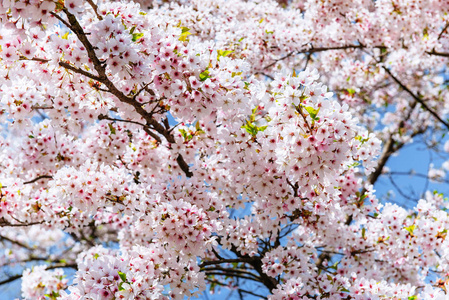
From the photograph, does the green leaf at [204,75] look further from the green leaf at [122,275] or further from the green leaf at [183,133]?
the green leaf at [122,275]

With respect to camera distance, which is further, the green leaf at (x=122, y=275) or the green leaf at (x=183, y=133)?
the green leaf at (x=183, y=133)

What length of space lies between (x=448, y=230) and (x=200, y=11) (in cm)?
479

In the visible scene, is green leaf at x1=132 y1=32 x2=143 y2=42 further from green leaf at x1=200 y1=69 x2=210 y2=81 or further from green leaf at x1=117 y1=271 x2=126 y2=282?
green leaf at x1=117 y1=271 x2=126 y2=282

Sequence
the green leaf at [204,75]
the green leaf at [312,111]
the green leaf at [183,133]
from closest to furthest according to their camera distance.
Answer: the green leaf at [312,111] < the green leaf at [204,75] < the green leaf at [183,133]

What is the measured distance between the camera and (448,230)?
4836 mm

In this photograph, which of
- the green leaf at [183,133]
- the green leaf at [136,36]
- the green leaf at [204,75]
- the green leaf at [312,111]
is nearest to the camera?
the green leaf at [312,111]

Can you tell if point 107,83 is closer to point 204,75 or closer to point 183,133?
point 204,75

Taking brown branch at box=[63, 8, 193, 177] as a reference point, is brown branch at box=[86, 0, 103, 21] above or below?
above

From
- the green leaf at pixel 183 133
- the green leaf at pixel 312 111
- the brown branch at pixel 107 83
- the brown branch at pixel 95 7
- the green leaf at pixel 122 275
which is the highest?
the green leaf at pixel 183 133

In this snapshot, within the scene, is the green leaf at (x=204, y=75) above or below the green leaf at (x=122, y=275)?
above

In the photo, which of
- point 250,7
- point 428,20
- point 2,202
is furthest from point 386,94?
point 2,202

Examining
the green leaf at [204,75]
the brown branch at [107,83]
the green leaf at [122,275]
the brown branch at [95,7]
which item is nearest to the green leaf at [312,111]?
the green leaf at [204,75]

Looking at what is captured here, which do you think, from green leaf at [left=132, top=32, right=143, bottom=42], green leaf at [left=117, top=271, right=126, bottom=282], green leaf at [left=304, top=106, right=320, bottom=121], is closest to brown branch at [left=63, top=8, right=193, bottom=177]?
green leaf at [left=132, top=32, right=143, bottom=42]

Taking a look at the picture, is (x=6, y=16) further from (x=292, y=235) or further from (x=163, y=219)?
(x=292, y=235)
